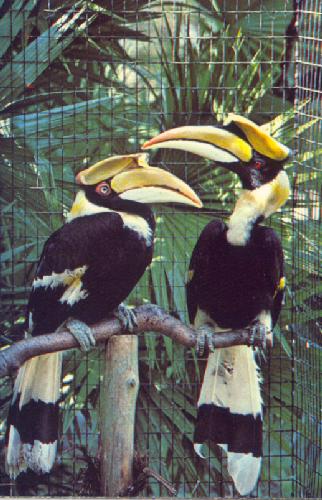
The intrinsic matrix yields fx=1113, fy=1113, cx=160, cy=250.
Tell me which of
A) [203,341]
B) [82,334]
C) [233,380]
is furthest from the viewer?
[233,380]

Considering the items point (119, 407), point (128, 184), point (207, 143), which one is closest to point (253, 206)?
point (207, 143)

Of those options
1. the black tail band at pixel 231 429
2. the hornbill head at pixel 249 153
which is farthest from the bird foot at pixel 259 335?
the hornbill head at pixel 249 153

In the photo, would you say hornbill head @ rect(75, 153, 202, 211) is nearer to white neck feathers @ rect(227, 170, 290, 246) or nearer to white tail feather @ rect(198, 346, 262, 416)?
white neck feathers @ rect(227, 170, 290, 246)

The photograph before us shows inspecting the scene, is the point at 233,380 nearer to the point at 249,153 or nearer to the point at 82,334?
the point at 82,334

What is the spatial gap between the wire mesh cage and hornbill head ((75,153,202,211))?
0.14 meters

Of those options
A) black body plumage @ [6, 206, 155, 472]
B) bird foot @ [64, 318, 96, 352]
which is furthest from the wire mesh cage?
bird foot @ [64, 318, 96, 352]

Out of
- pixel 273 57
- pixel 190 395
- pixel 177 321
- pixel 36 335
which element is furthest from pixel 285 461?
pixel 273 57

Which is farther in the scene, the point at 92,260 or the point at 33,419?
the point at 33,419

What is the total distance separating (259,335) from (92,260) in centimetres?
71

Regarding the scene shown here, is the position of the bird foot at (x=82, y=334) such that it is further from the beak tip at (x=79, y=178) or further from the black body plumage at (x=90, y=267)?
the beak tip at (x=79, y=178)

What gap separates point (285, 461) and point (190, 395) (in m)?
0.48

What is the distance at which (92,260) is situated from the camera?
419 centimetres

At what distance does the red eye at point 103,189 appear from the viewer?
4.22 metres

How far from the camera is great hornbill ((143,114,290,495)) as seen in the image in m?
4.25
